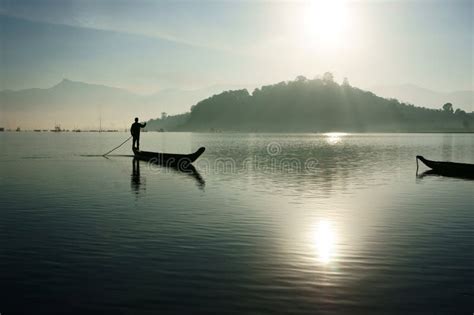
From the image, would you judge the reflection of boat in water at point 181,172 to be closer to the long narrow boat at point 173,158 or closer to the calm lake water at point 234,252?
the long narrow boat at point 173,158

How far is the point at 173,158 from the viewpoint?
51.3 metres

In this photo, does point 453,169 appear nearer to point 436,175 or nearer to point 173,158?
point 436,175

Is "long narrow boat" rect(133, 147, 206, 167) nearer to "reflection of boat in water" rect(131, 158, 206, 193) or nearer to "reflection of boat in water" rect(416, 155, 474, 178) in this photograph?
"reflection of boat in water" rect(131, 158, 206, 193)

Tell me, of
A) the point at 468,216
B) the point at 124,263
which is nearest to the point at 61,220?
the point at 124,263

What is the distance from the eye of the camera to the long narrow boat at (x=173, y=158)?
4950cm

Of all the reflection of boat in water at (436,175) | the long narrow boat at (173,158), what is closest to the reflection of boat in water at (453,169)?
the reflection of boat in water at (436,175)

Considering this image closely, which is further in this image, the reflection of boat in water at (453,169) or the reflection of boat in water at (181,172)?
the reflection of boat in water at (453,169)

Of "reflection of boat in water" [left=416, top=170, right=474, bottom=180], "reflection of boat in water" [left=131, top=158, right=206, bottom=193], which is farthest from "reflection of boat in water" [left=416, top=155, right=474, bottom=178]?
"reflection of boat in water" [left=131, top=158, right=206, bottom=193]

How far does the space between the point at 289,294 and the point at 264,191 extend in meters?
20.2

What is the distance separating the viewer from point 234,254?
47.8ft

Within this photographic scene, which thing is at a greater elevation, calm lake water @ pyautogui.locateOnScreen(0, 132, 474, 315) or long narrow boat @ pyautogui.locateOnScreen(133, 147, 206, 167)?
long narrow boat @ pyautogui.locateOnScreen(133, 147, 206, 167)

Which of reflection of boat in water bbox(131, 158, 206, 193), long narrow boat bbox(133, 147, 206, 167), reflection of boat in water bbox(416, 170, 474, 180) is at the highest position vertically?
long narrow boat bbox(133, 147, 206, 167)

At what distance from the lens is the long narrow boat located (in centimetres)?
4950

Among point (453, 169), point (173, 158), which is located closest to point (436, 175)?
point (453, 169)
